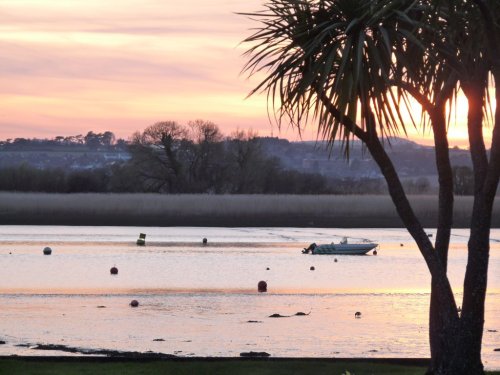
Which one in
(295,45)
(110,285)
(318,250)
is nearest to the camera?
(295,45)

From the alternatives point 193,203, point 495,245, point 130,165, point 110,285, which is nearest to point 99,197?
point 193,203

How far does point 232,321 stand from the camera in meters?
23.8

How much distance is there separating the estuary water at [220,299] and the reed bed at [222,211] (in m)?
21.6

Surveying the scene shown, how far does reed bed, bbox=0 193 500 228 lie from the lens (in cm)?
7988

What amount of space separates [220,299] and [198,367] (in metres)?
13.8

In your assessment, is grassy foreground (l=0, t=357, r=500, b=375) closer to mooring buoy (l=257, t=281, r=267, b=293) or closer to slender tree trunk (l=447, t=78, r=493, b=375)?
slender tree trunk (l=447, t=78, r=493, b=375)

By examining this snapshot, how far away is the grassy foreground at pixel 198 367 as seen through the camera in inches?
585

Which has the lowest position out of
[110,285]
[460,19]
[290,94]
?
[110,285]

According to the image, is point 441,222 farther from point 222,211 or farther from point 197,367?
point 222,211

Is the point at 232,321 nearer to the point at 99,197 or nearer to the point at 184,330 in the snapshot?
the point at 184,330

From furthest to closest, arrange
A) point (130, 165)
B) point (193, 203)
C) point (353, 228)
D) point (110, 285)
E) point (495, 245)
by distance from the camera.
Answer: point (130, 165) < point (193, 203) < point (353, 228) < point (495, 245) < point (110, 285)

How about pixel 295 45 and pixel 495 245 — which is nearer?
pixel 295 45

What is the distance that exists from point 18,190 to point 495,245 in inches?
2734

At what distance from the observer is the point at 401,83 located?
14.3 meters
